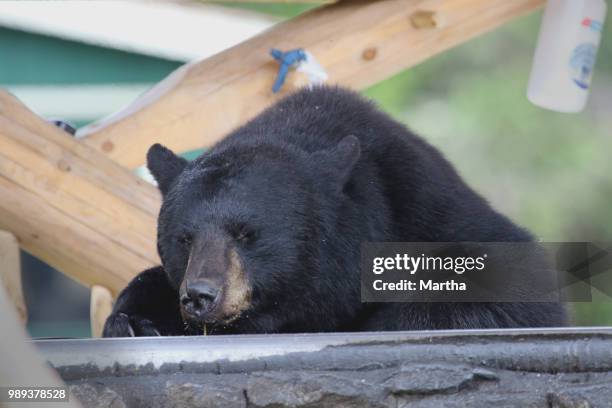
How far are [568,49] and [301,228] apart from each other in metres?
2.30

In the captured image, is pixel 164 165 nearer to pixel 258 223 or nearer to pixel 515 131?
pixel 258 223

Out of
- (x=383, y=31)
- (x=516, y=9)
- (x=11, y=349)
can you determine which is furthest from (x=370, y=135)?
(x=11, y=349)

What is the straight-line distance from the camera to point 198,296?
3.12m

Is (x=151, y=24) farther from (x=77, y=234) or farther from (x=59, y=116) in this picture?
(x=77, y=234)

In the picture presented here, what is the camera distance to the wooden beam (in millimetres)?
5141

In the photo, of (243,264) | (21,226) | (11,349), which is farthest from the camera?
(21,226)

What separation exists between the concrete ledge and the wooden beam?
99.0 inches

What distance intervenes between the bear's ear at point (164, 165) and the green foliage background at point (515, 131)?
5.02m

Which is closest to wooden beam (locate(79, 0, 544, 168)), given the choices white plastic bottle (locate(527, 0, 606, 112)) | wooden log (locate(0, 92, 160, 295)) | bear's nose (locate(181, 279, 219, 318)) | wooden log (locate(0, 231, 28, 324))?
wooden log (locate(0, 92, 160, 295))

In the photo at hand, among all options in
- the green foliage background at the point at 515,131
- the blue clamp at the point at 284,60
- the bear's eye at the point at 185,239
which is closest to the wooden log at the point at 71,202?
the blue clamp at the point at 284,60

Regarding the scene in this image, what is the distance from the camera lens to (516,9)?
209 inches

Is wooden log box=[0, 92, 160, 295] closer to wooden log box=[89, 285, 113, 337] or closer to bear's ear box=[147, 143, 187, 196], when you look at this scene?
wooden log box=[89, 285, 113, 337]

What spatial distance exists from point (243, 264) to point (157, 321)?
1.51 feet

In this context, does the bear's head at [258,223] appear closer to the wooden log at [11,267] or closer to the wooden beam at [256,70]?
the wooden log at [11,267]
